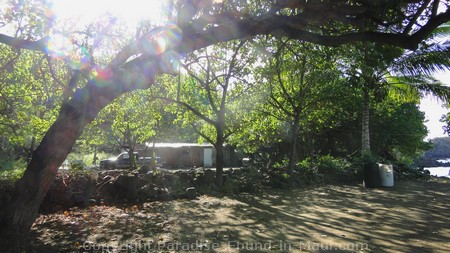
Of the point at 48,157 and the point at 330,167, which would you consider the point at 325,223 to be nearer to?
the point at 48,157

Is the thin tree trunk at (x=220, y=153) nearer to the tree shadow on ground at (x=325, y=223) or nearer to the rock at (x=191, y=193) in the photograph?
the tree shadow on ground at (x=325, y=223)

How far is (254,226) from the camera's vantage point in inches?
291

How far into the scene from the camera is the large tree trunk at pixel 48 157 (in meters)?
4.50

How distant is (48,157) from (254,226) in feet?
14.4

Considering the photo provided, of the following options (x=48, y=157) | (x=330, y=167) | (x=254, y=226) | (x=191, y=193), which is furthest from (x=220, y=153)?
(x=48, y=157)

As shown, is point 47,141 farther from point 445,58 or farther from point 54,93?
point 445,58

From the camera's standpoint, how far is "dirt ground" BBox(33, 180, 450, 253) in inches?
231

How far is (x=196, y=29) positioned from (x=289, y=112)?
11042 millimetres

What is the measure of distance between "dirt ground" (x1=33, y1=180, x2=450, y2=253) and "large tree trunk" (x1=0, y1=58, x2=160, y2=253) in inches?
52.0

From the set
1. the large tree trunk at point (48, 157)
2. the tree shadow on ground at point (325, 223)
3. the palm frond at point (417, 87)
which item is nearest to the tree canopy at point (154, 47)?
the large tree trunk at point (48, 157)

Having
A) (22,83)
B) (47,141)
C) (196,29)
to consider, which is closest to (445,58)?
(196,29)

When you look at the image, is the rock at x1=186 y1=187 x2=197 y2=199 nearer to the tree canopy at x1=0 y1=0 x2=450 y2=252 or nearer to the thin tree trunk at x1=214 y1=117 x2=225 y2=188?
the thin tree trunk at x1=214 y1=117 x2=225 y2=188

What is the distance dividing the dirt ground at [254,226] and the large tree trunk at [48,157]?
132 centimetres

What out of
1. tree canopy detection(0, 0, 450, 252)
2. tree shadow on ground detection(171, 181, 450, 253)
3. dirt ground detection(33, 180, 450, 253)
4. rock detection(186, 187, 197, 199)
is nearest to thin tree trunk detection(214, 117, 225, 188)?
tree shadow on ground detection(171, 181, 450, 253)
